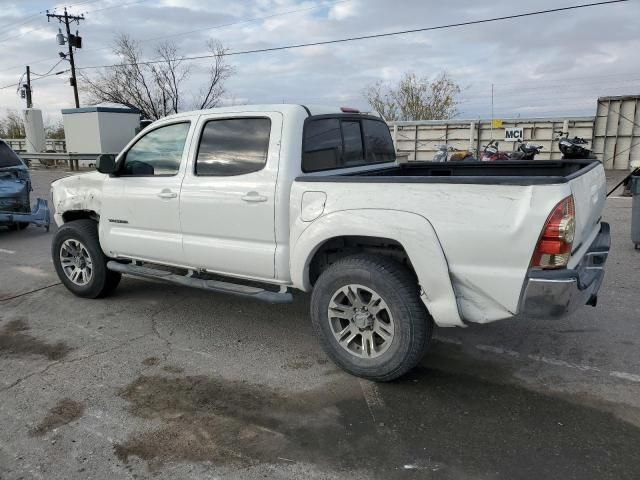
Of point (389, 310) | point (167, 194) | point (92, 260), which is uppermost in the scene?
point (167, 194)

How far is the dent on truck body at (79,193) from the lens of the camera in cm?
519

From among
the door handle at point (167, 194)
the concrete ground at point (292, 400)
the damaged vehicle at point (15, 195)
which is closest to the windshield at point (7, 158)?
the damaged vehicle at point (15, 195)

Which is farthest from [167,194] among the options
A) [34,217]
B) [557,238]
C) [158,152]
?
[34,217]

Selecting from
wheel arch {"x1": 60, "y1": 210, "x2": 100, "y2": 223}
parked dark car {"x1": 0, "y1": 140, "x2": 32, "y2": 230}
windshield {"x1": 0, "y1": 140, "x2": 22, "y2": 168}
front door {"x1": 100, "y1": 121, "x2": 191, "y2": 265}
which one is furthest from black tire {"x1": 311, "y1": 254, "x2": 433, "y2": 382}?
windshield {"x1": 0, "y1": 140, "x2": 22, "y2": 168}

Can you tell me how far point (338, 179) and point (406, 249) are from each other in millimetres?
691

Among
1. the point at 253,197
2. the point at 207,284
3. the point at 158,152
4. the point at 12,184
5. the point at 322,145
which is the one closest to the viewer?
the point at 253,197

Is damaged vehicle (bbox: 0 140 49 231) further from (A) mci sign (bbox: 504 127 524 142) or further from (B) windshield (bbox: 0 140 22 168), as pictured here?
(A) mci sign (bbox: 504 127 524 142)

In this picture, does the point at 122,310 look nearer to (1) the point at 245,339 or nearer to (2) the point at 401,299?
(1) the point at 245,339

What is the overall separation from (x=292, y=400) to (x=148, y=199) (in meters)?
2.31

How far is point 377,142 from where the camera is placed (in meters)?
4.97

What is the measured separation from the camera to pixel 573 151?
1138 cm

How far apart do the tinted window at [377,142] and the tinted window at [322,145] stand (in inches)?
19.5

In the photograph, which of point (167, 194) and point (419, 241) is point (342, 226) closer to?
point (419, 241)

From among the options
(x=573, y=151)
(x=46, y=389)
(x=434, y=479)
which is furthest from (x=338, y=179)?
(x=573, y=151)
